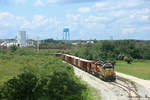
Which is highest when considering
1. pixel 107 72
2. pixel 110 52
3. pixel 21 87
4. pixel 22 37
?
pixel 22 37

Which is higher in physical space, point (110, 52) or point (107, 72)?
point (107, 72)

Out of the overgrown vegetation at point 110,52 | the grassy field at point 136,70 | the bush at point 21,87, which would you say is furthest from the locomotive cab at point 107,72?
the overgrown vegetation at point 110,52

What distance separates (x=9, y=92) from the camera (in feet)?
54.6

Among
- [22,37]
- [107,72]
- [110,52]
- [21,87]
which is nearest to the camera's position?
[21,87]

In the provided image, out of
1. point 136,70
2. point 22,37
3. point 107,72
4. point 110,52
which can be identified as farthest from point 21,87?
point 22,37

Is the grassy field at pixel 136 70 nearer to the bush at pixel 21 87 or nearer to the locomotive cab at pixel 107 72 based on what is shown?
the locomotive cab at pixel 107 72

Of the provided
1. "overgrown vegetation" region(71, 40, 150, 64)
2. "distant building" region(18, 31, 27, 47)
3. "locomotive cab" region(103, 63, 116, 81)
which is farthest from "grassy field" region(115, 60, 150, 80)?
"distant building" region(18, 31, 27, 47)

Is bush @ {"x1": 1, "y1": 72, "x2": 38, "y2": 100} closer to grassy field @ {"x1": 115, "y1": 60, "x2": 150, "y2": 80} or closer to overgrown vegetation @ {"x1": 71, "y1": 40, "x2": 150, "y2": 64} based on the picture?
grassy field @ {"x1": 115, "y1": 60, "x2": 150, "y2": 80}

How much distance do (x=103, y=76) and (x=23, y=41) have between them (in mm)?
155682

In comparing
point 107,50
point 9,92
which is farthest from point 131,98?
point 107,50

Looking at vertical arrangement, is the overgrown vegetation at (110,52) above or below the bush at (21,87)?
below

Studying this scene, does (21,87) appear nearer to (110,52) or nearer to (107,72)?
(107,72)

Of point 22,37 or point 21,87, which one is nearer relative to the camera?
point 21,87

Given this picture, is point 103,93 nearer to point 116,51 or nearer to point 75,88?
point 75,88
